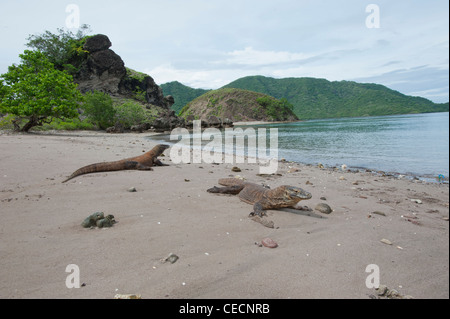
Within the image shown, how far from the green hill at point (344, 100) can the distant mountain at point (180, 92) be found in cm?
6577

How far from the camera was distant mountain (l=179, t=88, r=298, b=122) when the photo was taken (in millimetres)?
107062

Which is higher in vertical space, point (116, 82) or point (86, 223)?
point (116, 82)

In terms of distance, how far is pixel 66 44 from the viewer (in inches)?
2142

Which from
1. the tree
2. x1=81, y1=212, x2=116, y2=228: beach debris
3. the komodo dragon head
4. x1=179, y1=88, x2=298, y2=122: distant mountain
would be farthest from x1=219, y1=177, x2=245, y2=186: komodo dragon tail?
x1=179, y1=88, x2=298, y2=122: distant mountain

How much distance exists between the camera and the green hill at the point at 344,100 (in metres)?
104

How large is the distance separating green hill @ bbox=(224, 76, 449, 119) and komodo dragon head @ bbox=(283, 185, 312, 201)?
103 m

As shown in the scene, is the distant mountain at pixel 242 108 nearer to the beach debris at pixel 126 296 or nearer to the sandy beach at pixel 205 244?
the sandy beach at pixel 205 244

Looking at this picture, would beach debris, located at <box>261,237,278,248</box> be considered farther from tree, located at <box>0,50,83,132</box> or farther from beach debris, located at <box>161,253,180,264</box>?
tree, located at <box>0,50,83,132</box>
